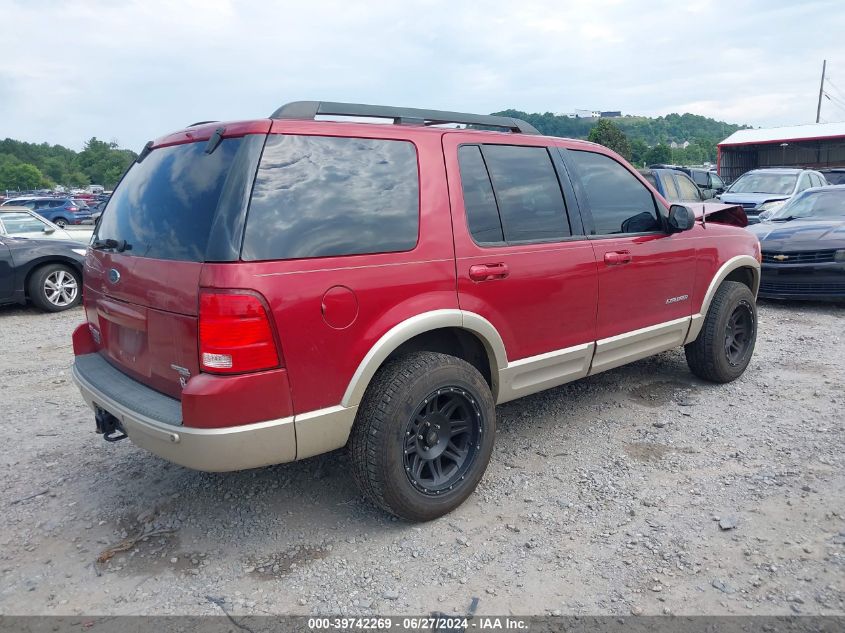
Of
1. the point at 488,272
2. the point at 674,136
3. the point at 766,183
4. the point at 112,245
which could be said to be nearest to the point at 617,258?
the point at 488,272

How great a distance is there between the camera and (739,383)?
502cm

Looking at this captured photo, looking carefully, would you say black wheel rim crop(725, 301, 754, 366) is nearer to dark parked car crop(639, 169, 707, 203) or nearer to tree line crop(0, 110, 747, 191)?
dark parked car crop(639, 169, 707, 203)

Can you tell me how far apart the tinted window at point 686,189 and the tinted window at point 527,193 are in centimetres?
954

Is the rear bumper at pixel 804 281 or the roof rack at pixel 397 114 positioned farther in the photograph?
the rear bumper at pixel 804 281

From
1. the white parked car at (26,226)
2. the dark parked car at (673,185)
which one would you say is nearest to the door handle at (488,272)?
the white parked car at (26,226)

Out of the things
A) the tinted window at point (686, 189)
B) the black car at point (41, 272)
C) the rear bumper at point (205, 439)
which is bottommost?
the rear bumper at point (205, 439)

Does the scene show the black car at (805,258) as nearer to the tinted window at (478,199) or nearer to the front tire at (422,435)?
the tinted window at (478,199)

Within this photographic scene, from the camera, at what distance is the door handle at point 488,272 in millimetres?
3158

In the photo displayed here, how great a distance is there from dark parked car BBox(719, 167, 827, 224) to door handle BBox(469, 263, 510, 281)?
461 inches

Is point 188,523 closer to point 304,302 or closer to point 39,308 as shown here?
point 304,302

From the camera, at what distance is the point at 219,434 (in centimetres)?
249

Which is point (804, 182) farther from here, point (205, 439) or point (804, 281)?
point (205, 439)

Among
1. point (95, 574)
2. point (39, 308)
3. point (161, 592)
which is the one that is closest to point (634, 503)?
point (161, 592)

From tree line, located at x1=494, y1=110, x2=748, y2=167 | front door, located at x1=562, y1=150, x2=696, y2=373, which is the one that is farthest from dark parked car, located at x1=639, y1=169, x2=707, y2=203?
tree line, located at x1=494, y1=110, x2=748, y2=167
